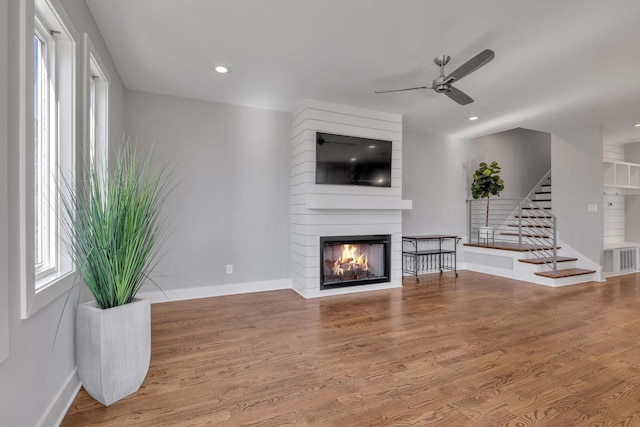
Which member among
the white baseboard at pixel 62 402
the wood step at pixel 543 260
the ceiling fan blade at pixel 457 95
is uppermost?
the ceiling fan blade at pixel 457 95

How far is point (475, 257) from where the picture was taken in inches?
237

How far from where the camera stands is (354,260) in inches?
180

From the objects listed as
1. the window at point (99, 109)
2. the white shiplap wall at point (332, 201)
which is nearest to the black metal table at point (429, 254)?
the white shiplap wall at point (332, 201)

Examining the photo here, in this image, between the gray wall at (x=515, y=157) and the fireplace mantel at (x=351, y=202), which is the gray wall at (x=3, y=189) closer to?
the fireplace mantel at (x=351, y=202)

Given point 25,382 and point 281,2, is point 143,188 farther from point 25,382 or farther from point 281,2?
point 281,2

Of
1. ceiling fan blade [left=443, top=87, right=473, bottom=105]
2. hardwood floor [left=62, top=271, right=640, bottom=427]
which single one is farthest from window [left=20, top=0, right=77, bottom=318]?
ceiling fan blade [left=443, top=87, right=473, bottom=105]

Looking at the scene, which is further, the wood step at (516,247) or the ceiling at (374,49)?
the wood step at (516,247)

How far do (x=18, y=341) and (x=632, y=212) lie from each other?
896 cm

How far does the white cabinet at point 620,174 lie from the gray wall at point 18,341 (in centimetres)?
730

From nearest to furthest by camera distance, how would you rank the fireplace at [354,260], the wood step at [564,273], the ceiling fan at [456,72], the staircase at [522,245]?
the ceiling fan at [456,72], the fireplace at [354,260], the wood step at [564,273], the staircase at [522,245]

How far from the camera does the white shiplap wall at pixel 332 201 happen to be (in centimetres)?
410

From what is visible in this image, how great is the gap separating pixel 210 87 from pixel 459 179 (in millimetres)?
4838

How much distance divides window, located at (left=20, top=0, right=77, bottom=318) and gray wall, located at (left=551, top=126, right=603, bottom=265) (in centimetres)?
696

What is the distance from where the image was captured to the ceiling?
7.54 feet
